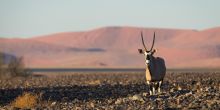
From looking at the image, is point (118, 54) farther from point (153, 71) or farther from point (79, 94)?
point (153, 71)

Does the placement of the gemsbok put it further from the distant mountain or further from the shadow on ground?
the distant mountain

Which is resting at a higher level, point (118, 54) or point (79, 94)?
point (118, 54)

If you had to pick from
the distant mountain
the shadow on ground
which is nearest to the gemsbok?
the shadow on ground

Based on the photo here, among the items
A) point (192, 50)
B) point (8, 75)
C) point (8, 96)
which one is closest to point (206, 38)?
point (192, 50)

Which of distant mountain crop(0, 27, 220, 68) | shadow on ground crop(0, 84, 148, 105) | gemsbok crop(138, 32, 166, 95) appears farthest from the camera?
distant mountain crop(0, 27, 220, 68)

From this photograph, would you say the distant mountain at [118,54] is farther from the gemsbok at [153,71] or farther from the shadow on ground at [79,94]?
the gemsbok at [153,71]

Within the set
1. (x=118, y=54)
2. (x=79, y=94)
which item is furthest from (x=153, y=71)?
(x=118, y=54)

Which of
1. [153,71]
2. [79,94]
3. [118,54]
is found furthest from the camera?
[118,54]

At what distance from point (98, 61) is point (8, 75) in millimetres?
100589

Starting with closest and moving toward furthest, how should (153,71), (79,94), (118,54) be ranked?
1. (153,71)
2. (79,94)
3. (118,54)

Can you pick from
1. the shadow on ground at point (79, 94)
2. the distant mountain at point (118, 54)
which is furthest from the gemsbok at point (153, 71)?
the distant mountain at point (118, 54)

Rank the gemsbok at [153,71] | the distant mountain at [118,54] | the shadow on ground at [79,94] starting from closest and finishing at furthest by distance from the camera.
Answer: the gemsbok at [153,71] < the shadow on ground at [79,94] < the distant mountain at [118,54]

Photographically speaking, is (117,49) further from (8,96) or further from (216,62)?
(8,96)

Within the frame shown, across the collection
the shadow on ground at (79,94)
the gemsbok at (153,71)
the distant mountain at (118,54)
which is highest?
the distant mountain at (118,54)
